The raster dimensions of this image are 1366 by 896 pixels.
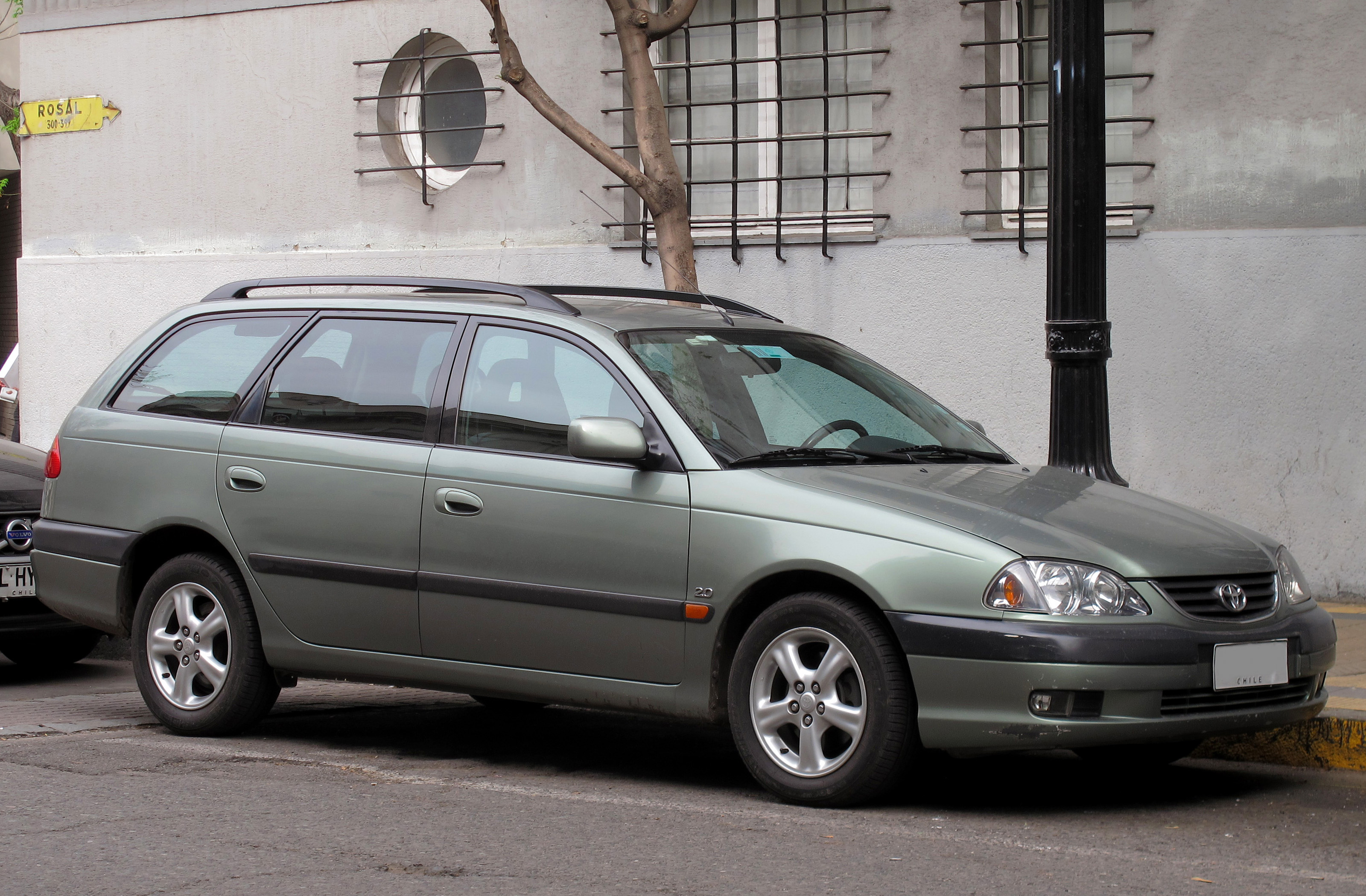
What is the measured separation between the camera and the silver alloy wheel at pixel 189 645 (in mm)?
6426

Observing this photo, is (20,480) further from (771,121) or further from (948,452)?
(771,121)

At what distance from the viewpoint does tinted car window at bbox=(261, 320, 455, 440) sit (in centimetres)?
607

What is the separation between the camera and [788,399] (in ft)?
19.2

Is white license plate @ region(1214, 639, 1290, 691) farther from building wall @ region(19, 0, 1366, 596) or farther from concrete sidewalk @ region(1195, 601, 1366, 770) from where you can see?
building wall @ region(19, 0, 1366, 596)

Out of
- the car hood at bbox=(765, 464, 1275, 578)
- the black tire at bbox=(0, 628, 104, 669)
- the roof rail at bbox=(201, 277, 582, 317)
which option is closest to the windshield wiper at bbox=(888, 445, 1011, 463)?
the car hood at bbox=(765, 464, 1275, 578)

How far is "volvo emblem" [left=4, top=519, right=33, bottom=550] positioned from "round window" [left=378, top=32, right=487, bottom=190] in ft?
16.4

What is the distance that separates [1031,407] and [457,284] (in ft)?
16.3

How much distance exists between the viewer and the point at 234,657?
634cm

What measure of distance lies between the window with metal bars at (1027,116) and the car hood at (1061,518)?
4.77m

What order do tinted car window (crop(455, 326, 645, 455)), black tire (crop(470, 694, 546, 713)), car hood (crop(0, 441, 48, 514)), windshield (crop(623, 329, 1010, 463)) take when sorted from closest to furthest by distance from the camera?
1. windshield (crop(623, 329, 1010, 463))
2. tinted car window (crop(455, 326, 645, 455))
3. black tire (crop(470, 694, 546, 713))
4. car hood (crop(0, 441, 48, 514))

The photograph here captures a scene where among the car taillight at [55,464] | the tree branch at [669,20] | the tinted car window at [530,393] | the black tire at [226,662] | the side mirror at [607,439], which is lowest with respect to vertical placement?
the black tire at [226,662]

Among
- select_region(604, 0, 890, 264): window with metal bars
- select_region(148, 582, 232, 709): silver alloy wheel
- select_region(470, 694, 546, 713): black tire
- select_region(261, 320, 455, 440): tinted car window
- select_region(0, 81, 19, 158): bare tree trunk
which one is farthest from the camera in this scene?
select_region(0, 81, 19, 158): bare tree trunk

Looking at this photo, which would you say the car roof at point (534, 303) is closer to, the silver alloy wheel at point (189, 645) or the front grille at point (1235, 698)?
the silver alloy wheel at point (189, 645)

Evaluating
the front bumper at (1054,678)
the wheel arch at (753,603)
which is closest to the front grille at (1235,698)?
the front bumper at (1054,678)
